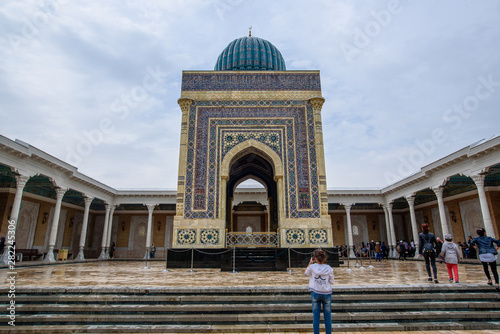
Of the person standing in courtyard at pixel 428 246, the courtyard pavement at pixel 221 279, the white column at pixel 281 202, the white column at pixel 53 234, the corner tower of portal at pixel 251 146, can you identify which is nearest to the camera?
the courtyard pavement at pixel 221 279

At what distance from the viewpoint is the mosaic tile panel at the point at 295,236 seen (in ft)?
38.0

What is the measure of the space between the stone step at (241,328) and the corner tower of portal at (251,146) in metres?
7.17

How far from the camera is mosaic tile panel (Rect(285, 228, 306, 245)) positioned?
1158 centimetres

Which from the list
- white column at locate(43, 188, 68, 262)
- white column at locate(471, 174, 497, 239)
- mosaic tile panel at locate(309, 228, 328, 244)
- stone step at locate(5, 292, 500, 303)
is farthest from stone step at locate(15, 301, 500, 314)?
white column at locate(43, 188, 68, 262)

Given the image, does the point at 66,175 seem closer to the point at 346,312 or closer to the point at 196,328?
the point at 196,328

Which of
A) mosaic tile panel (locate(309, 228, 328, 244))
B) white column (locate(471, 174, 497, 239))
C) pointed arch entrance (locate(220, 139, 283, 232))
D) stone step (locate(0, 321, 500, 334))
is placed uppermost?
pointed arch entrance (locate(220, 139, 283, 232))

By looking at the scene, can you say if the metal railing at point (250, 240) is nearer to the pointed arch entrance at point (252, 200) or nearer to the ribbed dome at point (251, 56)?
the pointed arch entrance at point (252, 200)

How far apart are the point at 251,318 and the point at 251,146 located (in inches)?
348

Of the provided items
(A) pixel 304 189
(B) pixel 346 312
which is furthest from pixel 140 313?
(A) pixel 304 189

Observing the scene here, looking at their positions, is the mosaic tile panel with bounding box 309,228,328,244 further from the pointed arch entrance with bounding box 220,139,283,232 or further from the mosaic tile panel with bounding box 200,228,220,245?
the mosaic tile panel with bounding box 200,228,220,245

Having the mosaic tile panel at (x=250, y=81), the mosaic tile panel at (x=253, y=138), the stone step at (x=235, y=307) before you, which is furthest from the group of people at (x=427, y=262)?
the mosaic tile panel at (x=250, y=81)

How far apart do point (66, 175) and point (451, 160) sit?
→ 692 inches

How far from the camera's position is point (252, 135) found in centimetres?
1289

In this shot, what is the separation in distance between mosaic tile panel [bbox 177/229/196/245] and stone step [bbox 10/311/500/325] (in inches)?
272
